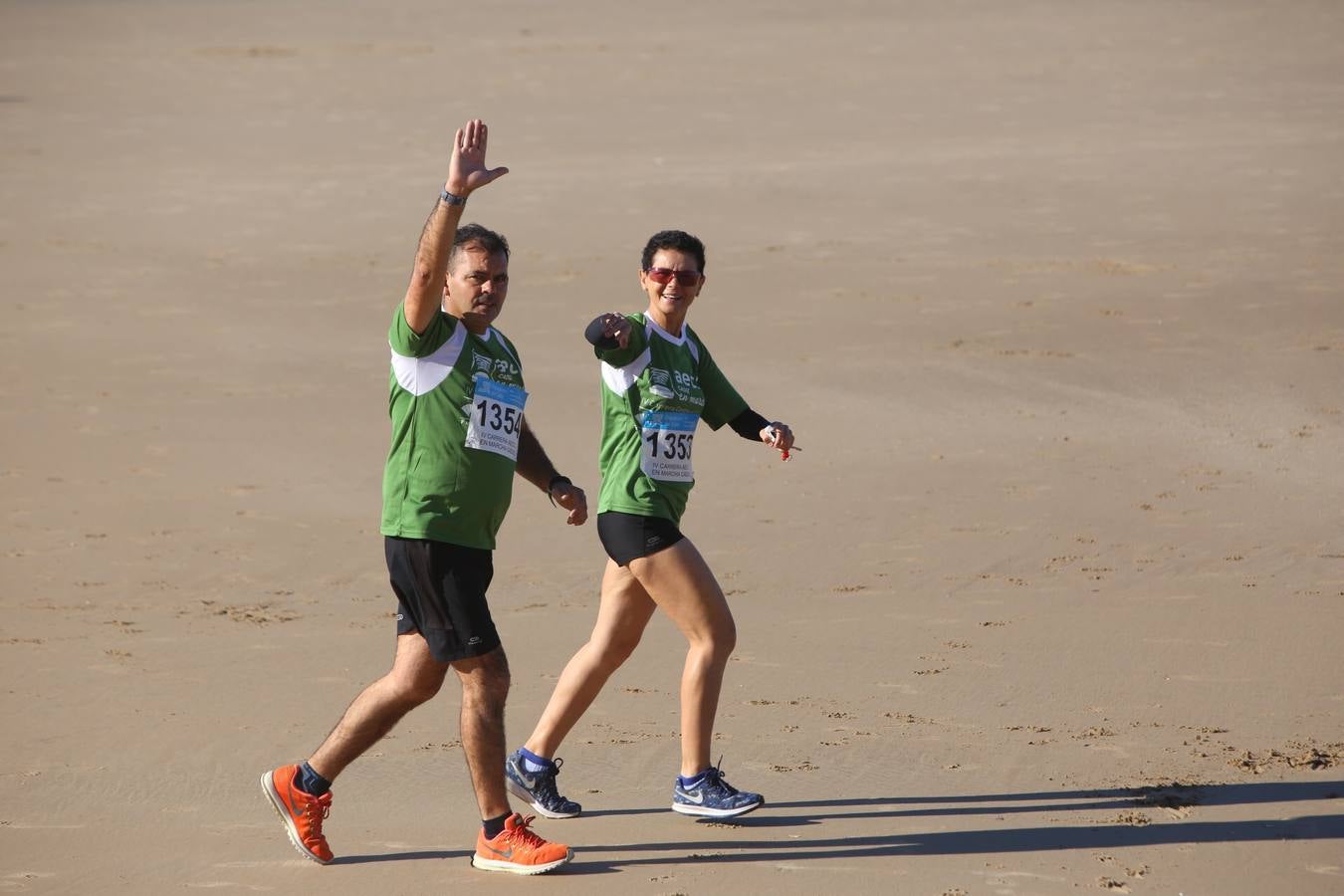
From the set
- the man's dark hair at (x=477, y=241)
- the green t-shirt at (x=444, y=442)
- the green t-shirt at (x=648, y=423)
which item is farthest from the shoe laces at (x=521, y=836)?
the man's dark hair at (x=477, y=241)

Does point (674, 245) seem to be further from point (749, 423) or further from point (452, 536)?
point (452, 536)

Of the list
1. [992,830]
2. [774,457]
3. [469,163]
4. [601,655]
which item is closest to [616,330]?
[469,163]

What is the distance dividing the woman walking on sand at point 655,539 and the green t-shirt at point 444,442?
0.53 m

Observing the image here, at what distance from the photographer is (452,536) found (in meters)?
5.16

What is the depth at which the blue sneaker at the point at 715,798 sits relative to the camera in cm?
570

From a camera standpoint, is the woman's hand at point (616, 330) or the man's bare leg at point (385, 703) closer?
the man's bare leg at point (385, 703)

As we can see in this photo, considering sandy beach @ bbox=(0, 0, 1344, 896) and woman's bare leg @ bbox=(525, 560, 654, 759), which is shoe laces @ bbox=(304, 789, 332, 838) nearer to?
sandy beach @ bbox=(0, 0, 1344, 896)

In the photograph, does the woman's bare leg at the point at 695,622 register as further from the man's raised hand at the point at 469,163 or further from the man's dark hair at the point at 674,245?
the man's raised hand at the point at 469,163

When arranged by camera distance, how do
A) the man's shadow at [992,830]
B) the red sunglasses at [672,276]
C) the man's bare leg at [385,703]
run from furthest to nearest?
1. the red sunglasses at [672,276]
2. the man's shadow at [992,830]
3. the man's bare leg at [385,703]

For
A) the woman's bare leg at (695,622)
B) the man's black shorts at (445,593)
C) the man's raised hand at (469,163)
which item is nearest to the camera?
the man's raised hand at (469,163)

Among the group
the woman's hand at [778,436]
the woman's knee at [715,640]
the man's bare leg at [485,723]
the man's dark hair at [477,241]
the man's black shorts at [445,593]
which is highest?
the man's dark hair at [477,241]

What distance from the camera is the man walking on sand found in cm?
514

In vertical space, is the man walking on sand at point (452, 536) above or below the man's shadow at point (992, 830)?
above

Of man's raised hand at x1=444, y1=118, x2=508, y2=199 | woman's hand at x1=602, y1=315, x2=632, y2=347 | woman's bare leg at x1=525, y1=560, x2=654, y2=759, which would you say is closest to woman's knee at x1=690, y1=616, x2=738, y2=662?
woman's bare leg at x1=525, y1=560, x2=654, y2=759
